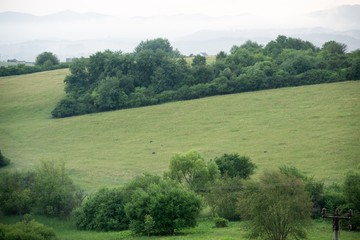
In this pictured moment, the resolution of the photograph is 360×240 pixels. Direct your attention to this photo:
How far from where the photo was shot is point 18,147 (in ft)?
245

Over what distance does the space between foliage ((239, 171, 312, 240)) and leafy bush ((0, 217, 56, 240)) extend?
14143 millimetres

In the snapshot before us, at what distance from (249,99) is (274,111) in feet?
22.7

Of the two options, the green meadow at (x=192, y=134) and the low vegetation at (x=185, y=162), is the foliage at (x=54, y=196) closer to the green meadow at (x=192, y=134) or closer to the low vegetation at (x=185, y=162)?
the low vegetation at (x=185, y=162)

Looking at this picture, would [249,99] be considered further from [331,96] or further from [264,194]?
[264,194]

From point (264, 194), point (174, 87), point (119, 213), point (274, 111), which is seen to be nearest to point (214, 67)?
point (174, 87)

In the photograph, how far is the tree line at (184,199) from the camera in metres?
40.9

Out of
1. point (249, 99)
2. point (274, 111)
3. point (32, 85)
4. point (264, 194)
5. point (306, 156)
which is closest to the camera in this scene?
point (264, 194)

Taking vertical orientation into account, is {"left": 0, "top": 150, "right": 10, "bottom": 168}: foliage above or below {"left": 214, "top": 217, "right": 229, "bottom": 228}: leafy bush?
above

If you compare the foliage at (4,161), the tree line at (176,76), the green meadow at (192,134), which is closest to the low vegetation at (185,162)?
the green meadow at (192,134)

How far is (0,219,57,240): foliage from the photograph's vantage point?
39062mm

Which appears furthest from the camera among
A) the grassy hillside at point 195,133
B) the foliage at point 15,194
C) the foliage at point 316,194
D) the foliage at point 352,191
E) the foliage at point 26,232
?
the grassy hillside at point 195,133

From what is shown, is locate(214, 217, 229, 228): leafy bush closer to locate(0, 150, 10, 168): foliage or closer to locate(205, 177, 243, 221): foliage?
locate(205, 177, 243, 221): foliage

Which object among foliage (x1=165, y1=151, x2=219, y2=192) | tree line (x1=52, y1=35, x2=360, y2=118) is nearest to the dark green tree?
tree line (x1=52, y1=35, x2=360, y2=118)

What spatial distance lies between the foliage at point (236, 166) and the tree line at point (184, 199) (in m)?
0.10
